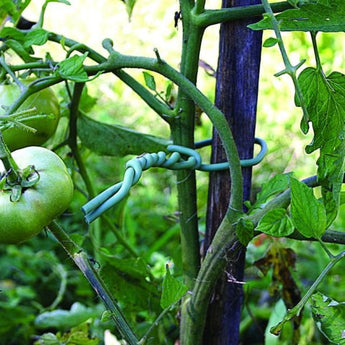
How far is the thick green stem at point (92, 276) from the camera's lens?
1.78 feet

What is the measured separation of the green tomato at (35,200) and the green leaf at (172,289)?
0.14 m

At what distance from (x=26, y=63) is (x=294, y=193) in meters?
0.34

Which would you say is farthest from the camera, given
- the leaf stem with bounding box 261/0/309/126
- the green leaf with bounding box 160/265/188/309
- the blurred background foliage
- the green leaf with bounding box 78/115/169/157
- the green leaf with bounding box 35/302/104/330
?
the blurred background foliage

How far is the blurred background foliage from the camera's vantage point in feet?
4.17

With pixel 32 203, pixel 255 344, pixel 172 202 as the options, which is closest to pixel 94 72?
pixel 32 203

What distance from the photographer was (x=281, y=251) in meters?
0.85

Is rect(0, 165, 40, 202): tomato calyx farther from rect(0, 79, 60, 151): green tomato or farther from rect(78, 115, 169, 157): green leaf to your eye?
rect(78, 115, 169, 157): green leaf

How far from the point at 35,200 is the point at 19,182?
0.06 feet

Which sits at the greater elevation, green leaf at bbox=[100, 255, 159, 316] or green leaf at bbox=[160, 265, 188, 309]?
green leaf at bbox=[160, 265, 188, 309]

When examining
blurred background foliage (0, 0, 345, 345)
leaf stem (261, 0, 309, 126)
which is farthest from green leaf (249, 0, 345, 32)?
blurred background foliage (0, 0, 345, 345)

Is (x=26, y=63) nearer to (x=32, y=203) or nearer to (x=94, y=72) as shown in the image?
(x=94, y=72)

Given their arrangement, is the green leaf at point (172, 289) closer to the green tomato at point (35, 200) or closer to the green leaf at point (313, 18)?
the green tomato at point (35, 200)

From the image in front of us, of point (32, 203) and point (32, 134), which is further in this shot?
point (32, 134)

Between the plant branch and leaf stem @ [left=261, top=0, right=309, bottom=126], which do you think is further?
the plant branch
